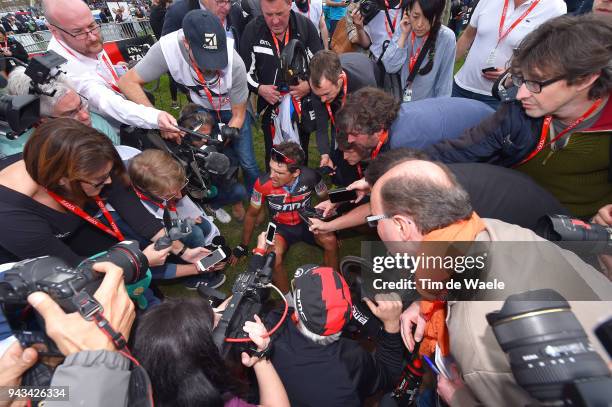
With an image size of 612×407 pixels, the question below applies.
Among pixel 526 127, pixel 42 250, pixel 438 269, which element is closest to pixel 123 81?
pixel 42 250

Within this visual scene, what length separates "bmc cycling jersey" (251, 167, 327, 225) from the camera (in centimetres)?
303

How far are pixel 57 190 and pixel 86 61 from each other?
1489mm

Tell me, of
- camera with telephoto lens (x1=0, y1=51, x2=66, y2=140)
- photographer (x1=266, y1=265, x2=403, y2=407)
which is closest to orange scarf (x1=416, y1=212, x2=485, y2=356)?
photographer (x1=266, y1=265, x2=403, y2=407)

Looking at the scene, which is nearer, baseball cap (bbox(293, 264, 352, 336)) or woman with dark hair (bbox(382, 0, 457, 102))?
baseball cap (bbox(293, 264, 352, 336))

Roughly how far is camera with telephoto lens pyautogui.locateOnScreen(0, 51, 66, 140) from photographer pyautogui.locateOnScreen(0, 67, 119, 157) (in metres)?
0.04

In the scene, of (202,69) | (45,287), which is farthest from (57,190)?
(202,69)

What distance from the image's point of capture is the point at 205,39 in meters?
2.77

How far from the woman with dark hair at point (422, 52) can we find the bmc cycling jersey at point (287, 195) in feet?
4.99

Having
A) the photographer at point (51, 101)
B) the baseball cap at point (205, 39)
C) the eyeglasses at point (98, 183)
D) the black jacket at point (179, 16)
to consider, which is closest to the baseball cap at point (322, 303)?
the eyeglasses at point (98, 183)

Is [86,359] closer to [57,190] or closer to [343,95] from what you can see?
[57,190]

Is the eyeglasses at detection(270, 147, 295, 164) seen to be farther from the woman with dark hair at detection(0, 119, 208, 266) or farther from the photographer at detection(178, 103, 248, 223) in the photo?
the woman with dark hair at detection(0, 119, 208, 266)

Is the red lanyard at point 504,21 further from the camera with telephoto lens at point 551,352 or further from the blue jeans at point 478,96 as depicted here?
the camera with telephoto lens at point 551,352

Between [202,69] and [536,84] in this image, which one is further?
[202,69]

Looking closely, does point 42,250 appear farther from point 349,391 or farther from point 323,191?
point 323,191
